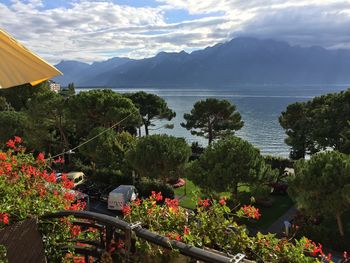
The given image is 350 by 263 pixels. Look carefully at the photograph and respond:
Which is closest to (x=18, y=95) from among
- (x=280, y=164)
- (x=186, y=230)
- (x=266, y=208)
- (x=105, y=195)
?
(x=105, y=195)

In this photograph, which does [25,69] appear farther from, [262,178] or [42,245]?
[262,178]

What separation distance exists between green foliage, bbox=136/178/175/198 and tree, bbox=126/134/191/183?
63 cm

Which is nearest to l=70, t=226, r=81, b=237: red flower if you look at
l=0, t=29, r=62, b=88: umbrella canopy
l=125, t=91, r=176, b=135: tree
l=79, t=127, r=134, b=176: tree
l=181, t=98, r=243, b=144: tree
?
l=0, t=29, r=62, b=88: umbrella canopy

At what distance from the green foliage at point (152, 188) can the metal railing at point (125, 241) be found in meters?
20.3

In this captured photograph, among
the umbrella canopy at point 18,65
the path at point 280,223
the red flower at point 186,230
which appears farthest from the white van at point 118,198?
the red flower at point 186,230

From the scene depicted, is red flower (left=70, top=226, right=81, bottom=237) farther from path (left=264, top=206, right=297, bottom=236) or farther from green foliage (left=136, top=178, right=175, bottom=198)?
green foliage (left=136, top=178, right=175, bottom=198)

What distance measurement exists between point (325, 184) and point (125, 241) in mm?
14388

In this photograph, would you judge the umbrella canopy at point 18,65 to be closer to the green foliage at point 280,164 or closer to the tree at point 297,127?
the green foliage at point 280,164

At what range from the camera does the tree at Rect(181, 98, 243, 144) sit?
4106cm

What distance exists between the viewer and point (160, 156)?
76.8 ft

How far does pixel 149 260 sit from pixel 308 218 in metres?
17.9

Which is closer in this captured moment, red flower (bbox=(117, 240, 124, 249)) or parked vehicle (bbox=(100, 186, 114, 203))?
red flower (bbox=(117, 240, 124, 249))

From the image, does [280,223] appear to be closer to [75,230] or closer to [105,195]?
[105,195]

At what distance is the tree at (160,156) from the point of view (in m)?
23.4
